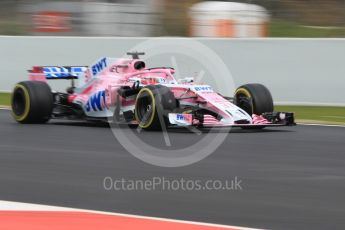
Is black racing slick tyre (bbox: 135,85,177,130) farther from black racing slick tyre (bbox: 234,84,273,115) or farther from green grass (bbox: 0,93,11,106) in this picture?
green grass (bbox: 0,93,11,106)

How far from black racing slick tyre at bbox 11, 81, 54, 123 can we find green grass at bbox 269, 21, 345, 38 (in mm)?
6365

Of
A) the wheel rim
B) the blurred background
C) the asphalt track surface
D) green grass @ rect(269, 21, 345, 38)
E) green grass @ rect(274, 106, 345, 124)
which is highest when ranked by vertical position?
the blurred background

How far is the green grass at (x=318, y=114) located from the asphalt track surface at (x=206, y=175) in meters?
2.04

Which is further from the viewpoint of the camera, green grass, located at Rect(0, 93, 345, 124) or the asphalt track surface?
green grass, located at Rect(0, 93, 345, 124)

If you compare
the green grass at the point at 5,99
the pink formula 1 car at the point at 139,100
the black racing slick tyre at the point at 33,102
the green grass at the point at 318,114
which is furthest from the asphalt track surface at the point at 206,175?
the green grass at the point at 5,99

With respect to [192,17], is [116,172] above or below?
below

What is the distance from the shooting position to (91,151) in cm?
993

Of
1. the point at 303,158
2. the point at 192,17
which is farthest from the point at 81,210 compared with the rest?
the point at 192,17

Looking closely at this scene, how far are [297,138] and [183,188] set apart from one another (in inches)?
170

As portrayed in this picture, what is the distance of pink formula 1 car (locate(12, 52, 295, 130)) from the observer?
11.7 m

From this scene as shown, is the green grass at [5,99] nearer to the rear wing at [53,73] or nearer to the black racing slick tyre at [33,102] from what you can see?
the rear wing at [53,73]

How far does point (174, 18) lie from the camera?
19.5 meters

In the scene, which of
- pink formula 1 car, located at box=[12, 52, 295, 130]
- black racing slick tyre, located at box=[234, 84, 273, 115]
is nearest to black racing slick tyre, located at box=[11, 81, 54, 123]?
pink formula 1 car, located at box=[12, 52, 295, 130]

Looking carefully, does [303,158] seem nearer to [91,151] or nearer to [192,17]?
[91,151]
